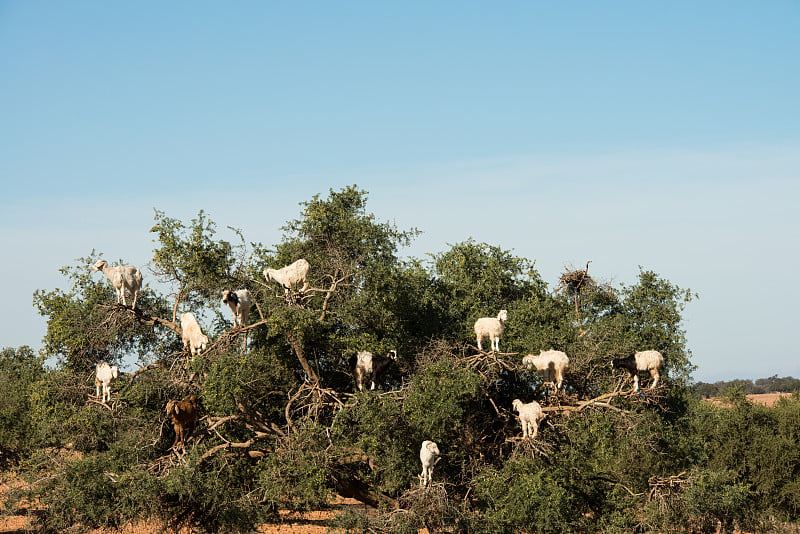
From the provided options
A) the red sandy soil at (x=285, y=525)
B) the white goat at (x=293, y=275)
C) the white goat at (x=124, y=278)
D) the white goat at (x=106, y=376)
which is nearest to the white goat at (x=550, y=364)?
the white goat at (x=293, y=275)

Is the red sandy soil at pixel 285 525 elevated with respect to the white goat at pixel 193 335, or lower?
lower

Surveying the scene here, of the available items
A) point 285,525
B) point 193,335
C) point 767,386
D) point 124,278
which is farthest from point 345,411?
point 767,386

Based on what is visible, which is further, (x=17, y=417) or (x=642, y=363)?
(x=17, y=417)

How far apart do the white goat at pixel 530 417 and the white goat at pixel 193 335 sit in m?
6.91

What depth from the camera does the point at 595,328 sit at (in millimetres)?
21109

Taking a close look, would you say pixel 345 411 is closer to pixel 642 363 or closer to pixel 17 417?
pixel 642 363

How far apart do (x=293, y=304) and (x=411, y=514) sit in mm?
4960

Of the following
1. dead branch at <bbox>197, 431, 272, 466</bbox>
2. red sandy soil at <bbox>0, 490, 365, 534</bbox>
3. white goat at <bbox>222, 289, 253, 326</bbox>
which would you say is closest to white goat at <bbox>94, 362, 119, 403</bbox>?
dead branch at <bbox>197, 431, 272, 466</bbox>

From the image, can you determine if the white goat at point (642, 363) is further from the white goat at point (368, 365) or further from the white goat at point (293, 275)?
the white goat at point (293, 275)

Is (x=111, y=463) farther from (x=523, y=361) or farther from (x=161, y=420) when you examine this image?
(x=523, y=361)

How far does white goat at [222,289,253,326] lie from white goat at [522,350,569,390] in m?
6.22

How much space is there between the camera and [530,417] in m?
17.5

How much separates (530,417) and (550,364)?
4.40 ft

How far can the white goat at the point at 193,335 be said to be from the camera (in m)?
17.6
